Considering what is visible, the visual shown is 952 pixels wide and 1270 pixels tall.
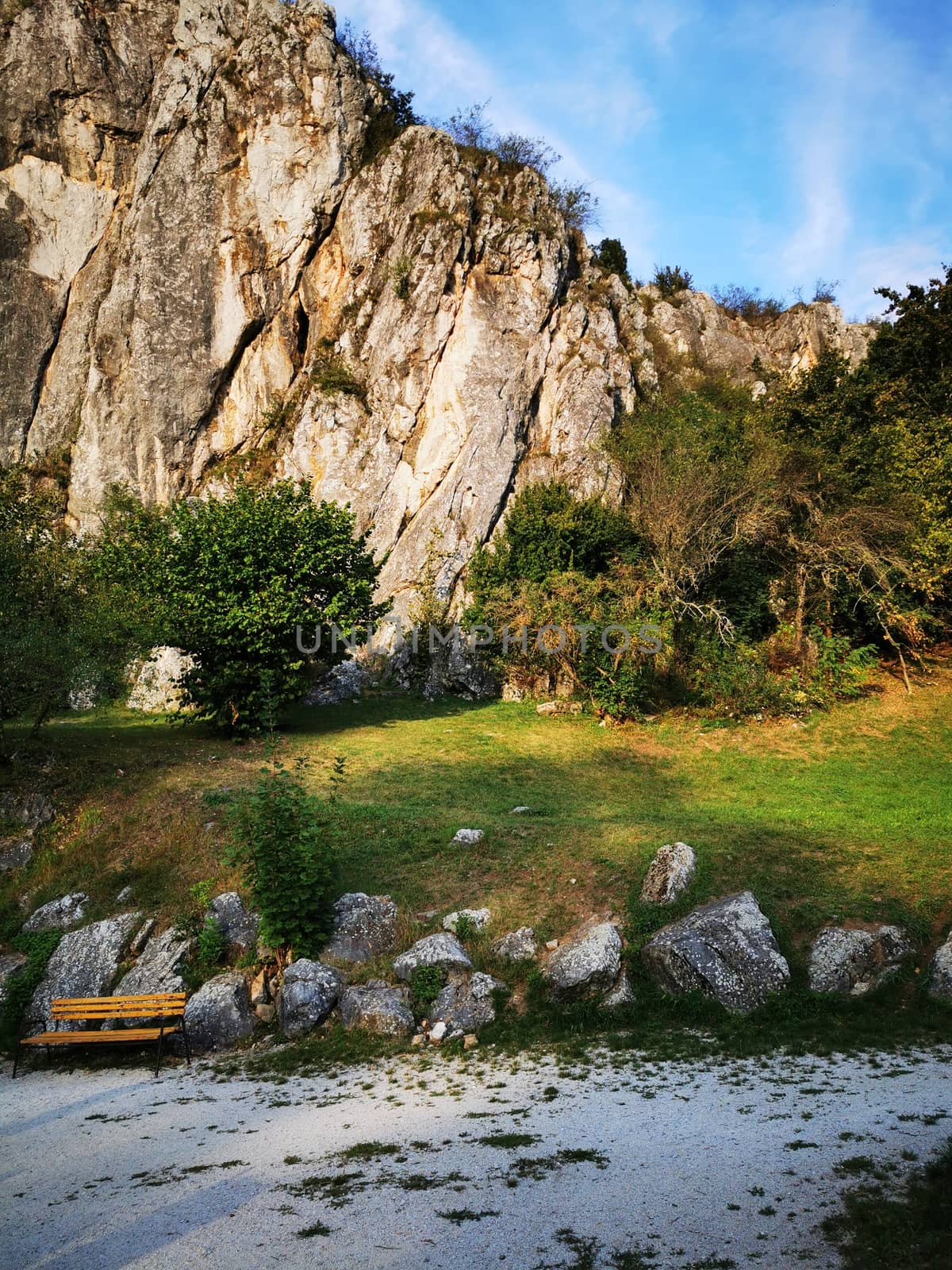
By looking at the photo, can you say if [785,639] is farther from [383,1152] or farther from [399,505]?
[383,1152]

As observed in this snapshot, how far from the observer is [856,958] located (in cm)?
965

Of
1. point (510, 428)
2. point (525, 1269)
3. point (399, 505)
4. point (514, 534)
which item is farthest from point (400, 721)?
point (525, 1269)

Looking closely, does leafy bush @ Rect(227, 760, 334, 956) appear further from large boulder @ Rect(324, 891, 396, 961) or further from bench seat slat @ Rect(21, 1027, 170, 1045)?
bench seat slat @ Rect(21, 1027, 170, 1045)

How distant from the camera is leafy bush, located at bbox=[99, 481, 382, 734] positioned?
794 inches

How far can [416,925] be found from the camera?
446 inches

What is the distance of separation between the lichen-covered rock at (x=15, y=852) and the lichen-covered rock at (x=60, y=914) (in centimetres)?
152

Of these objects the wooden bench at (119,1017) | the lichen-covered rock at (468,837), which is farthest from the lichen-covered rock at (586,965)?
the wooden bench at (119,1017)

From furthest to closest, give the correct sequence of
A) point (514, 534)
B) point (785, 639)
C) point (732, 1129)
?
point (514, 534)
point (785, 639)
point (732, 1129)

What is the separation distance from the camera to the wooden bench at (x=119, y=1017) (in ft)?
32.1

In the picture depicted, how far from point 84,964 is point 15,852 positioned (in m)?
3.70

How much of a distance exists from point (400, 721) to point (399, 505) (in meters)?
13.2

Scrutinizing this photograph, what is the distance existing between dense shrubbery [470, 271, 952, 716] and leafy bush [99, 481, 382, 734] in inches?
281

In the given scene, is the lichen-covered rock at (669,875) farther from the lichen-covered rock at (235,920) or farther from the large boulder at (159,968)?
the large boulder at (159,968)

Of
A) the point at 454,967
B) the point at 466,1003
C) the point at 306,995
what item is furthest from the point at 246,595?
the point at 466,1003
